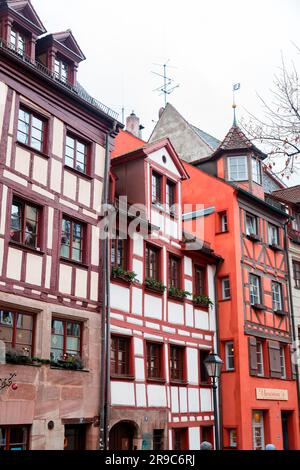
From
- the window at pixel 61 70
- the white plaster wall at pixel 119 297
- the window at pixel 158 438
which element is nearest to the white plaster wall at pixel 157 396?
the window at pixel 158 438

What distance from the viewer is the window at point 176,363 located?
21.0 meters

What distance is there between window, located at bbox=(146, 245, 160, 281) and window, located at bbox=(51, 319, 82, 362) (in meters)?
4.30

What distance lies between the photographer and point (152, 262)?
20922mm

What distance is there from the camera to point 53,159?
55.1 ft

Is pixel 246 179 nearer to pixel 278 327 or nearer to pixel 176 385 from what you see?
pixel 278 327

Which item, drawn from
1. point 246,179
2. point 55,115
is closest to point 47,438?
point 55,115

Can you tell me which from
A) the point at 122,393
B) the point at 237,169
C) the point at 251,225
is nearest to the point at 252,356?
the point at 251,225

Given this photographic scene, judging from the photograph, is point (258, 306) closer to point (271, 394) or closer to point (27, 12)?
point (271, 394)

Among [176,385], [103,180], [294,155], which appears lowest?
[176,385]

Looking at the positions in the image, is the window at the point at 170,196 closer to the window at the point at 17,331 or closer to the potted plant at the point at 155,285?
the potted plant at the point at 155,285

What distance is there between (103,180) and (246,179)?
10670 millimetres

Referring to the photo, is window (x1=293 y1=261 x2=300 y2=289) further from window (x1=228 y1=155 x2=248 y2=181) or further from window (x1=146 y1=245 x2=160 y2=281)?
window (x1=146 y1=245 x2=160 y2=281)

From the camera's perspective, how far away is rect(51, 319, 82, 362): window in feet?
52.2

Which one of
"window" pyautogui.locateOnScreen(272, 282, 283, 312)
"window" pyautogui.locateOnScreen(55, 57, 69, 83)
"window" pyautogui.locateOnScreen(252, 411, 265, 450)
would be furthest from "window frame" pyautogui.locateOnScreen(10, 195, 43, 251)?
"window" pyautogui.locateOnScreen(272, 282, 283, 312)
